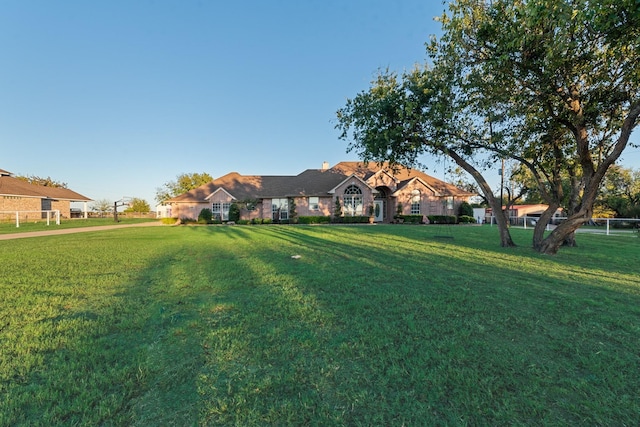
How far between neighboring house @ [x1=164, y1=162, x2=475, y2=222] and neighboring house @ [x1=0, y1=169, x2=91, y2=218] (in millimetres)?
14958

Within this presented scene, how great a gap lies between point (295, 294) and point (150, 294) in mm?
2441

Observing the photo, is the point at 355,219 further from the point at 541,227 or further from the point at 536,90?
the point at 536,90

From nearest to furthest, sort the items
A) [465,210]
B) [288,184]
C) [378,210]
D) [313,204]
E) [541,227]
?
[541,227] → [313,204] → [465,210] → [378,210] → [288,184]

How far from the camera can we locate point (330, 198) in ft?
94.5

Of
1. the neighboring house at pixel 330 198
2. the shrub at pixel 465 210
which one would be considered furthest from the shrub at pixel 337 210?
the shrub at pixel 465 210

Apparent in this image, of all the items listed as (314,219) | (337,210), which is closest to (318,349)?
(314,219)

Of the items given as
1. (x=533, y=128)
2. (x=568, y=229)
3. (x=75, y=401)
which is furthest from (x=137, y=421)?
(x=533, y=128)

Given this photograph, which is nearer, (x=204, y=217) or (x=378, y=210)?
(x=204, y=217)

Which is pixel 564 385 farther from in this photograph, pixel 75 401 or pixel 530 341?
pixel 75 401

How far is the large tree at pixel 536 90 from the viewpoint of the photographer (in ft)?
22.2

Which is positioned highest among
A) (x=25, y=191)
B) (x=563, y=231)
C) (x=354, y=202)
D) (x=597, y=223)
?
(x=25, y=191)

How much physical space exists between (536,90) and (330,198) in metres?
20.9

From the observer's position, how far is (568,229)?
919cm

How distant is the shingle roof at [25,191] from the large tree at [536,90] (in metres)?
35.9
